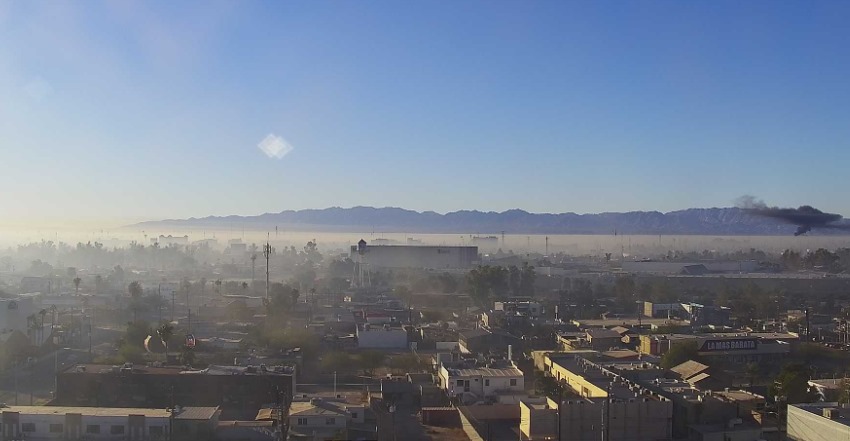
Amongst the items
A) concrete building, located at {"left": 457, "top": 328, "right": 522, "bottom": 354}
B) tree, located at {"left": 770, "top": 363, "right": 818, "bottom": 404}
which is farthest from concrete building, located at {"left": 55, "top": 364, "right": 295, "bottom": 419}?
tree, located at {"left": 770, "top": 363, "right": 818, "bottom": 404}

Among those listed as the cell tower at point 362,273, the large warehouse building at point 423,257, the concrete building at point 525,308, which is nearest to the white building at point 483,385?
the concrete building at point 525,308

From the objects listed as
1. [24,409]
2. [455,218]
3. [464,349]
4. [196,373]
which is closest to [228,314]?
[464,349]

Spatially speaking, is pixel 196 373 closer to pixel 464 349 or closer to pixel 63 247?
pixel 464 349

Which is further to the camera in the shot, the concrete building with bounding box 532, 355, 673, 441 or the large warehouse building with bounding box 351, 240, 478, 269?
the large warehouse building with bounding box 351, 240, 478, 269

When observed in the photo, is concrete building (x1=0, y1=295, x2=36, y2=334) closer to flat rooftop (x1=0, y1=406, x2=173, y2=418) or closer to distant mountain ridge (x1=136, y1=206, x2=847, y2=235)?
flat rooftop (x1=0, y1=406, x2=173, y2=418)

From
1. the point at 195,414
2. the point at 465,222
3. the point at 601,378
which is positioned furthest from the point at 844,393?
the point at 465,222

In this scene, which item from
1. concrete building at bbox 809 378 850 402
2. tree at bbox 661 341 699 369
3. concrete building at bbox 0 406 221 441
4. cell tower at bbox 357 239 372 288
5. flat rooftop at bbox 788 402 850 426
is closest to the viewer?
flat rooftop at bbox 788 402 850 426
